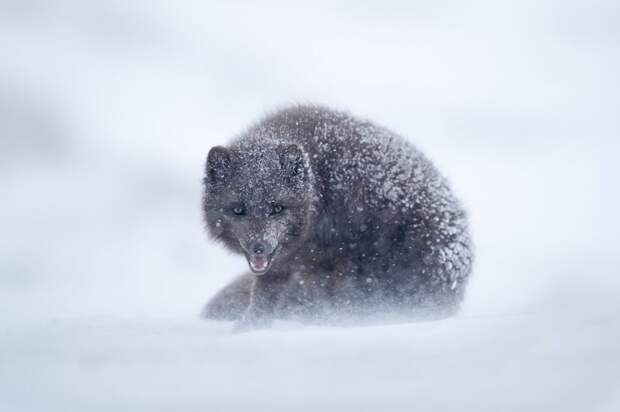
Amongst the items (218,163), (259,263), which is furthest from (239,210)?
(259,263)

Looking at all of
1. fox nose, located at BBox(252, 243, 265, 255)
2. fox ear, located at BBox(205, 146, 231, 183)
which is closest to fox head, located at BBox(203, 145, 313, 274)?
fox ear, located at BBox(205, 146, 231, 183)

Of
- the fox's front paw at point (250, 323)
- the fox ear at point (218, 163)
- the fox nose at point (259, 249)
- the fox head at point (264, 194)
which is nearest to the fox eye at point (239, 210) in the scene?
the fox head at point (264, 194)

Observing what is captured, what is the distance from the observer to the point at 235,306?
7750 millimetres

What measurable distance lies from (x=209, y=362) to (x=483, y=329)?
6.90 ft

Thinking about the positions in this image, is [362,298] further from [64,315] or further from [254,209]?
[64,315]

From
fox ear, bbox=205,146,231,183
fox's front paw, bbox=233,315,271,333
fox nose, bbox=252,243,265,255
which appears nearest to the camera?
fox nose, bbox=252,243,265,255

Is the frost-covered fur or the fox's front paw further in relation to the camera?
the frost-covered fur

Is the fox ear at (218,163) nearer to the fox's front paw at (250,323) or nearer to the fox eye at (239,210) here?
the fox eye at (239,210)

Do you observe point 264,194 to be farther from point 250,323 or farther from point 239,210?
point 250,323

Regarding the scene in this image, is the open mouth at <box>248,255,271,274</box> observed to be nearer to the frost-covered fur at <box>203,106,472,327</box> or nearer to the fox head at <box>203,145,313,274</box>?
the fox head at <box>203,145,313,274</box>

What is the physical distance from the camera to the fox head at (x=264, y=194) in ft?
21.9

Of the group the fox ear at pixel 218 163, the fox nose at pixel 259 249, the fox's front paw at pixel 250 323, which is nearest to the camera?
the fox nose at pixel 259 249

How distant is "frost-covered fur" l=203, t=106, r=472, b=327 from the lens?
6.88 m

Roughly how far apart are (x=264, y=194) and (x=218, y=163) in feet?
1.78
